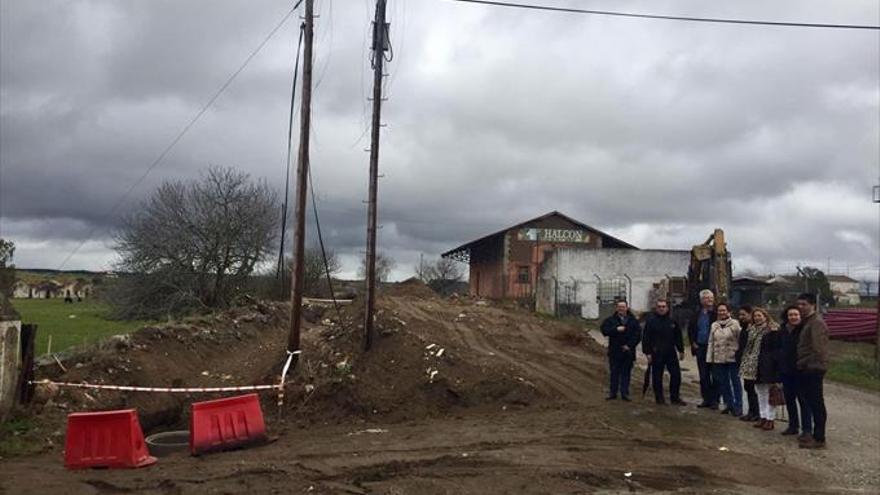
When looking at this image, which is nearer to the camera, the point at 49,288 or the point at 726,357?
the point at 726,357

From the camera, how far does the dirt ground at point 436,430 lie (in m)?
8.82

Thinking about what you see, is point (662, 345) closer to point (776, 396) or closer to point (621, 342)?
point (621, 342)

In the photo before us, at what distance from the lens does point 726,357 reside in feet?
42.2

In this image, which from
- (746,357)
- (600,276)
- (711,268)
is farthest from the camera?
(600,276)

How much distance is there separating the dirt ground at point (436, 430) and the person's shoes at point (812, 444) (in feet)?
0.51

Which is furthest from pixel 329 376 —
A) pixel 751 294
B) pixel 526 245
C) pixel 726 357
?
pixel 526 245

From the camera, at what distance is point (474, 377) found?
46.6ft

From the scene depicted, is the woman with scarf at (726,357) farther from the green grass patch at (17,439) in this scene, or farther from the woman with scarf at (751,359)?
the green grass patch at (17,439)

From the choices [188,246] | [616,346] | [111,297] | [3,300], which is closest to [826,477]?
[616,346]

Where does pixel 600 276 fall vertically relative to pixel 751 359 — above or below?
above

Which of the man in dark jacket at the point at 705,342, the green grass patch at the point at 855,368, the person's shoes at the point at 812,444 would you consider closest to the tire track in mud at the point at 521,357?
the man in dark jacket at the point at 705,342

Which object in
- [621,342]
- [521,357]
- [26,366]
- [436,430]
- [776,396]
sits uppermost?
[621,342]

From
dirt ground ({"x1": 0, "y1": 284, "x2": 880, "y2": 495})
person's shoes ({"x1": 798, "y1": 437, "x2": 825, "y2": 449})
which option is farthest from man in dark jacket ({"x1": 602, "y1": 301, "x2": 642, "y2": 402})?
person's shoes ({"x1": 798, "y1": 437, "x2": 825, "y2": 449})

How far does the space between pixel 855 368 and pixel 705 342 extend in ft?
38.9
